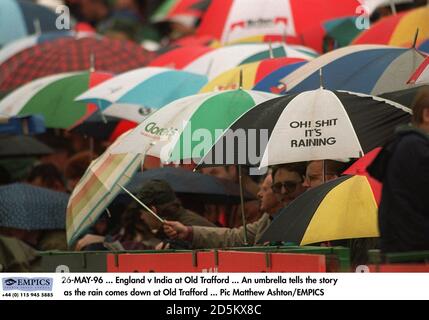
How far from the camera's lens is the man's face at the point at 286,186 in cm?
848

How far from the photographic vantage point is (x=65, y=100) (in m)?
11.5

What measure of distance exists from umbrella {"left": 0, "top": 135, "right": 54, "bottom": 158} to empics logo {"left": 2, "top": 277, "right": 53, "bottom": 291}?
459 centimetres

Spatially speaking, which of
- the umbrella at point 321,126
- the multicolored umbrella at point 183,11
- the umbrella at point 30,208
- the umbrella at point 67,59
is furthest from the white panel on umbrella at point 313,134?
Result: the multicolored umbrella at point 183,11

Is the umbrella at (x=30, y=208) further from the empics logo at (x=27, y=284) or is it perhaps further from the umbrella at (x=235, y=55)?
the empics logo at (x=27, y=284)

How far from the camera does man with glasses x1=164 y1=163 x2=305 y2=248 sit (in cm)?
848

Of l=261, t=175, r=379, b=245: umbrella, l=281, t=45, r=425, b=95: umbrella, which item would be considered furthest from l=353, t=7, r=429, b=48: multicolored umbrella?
l=261, t=175, r=379, b=245: umbrella

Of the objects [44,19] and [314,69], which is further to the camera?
[44,19]

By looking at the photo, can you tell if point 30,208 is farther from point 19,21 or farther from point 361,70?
point 19,21

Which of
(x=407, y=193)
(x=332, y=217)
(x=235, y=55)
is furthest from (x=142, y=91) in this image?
(x=407, y=193)

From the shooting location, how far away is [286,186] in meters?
8.51

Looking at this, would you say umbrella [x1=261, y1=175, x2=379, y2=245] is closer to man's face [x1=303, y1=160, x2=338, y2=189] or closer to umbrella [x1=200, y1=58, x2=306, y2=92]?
man's face [x1=303, y1=160, x2=338, y2=189]

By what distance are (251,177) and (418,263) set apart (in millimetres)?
3048
